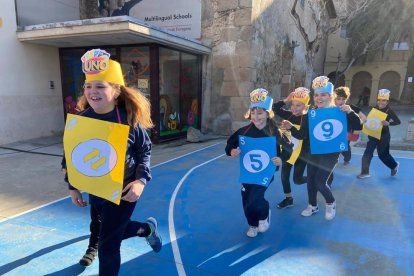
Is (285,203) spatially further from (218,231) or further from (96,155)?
(96,155)

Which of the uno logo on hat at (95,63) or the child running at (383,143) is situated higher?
the uno logo on hat at (95,63)

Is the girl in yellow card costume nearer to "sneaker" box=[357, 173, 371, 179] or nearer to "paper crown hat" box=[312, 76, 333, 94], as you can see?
"paper crown hat" box=[312, 76, 333, 94]

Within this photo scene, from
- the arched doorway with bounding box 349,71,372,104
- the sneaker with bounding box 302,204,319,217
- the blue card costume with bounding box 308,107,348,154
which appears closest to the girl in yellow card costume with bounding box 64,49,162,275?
the blue card costume with bounding box 308,107,348,154

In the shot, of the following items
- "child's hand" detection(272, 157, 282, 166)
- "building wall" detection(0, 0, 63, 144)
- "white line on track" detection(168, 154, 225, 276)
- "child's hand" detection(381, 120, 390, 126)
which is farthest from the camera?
"building wall" detection(0, 0, 63, 144)

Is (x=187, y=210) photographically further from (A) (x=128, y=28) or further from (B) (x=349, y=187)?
(A) (x=128, y=28)

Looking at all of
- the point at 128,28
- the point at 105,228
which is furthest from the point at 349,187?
the point at 128,28

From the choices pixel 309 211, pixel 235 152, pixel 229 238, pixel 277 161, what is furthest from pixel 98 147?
pixel 309 211

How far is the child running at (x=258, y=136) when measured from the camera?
348 cm

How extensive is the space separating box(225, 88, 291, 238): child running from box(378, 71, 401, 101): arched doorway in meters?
29.8

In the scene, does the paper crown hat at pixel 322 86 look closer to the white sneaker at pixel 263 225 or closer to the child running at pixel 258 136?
the child running at pixel 258 136

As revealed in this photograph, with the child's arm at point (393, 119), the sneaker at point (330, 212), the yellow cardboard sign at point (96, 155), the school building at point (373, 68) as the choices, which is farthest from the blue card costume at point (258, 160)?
the school building at point (373, 68)

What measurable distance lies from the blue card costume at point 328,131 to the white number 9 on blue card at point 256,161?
0.92 m

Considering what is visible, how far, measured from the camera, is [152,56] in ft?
31.7

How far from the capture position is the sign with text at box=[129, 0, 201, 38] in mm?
11539
